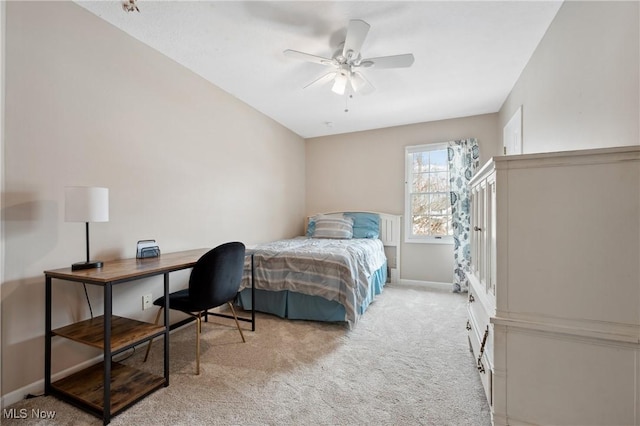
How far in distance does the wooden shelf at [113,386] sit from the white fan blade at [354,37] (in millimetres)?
2642

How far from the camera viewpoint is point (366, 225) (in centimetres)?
432

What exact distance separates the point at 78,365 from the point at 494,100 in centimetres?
480

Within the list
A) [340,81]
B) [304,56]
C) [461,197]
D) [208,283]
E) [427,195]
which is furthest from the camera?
[427,195]

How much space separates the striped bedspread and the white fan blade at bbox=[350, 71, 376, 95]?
165cm

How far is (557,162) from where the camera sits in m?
1.10

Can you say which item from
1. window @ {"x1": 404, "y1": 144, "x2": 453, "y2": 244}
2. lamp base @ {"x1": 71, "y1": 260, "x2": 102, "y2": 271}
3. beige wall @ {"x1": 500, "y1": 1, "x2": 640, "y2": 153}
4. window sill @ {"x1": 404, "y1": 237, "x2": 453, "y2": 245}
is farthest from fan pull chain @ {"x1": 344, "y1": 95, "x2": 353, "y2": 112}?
lamp base @ {"x1": 71, "y1": 260, "x2": 102, "y2": 271}

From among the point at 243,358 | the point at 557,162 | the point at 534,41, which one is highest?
the point at 534,41

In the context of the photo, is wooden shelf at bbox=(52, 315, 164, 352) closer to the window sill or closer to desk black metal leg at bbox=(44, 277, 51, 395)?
desk black metal leg at bbox=(44, 277, 51, 395)

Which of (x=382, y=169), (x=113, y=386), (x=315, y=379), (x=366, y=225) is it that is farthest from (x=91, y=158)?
(x=382, y=169)

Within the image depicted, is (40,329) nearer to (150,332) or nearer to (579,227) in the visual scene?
(150,332)

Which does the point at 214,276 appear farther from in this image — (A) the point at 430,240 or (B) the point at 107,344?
(A) the point at 430,240

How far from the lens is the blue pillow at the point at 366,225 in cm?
426

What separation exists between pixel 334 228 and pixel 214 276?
245cm

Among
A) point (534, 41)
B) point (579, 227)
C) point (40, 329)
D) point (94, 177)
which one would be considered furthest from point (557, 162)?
point (40, 329)
